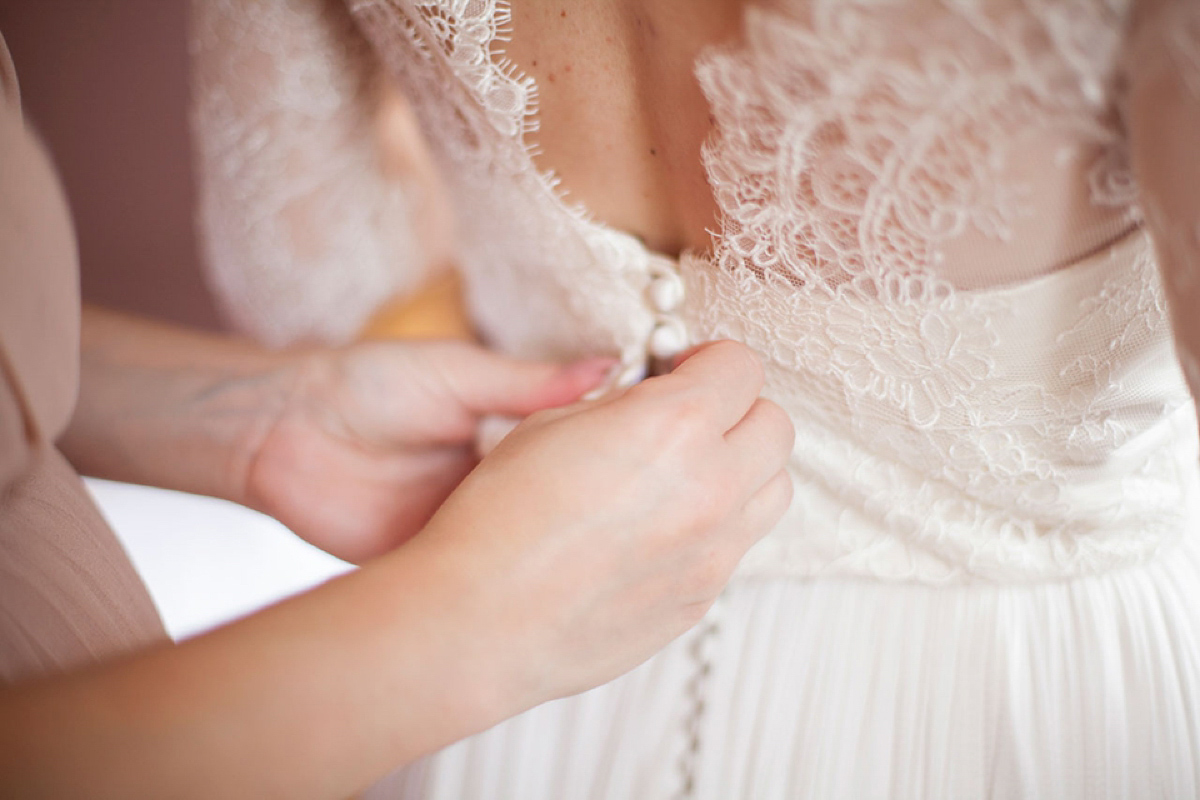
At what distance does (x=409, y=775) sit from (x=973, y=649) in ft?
1.56

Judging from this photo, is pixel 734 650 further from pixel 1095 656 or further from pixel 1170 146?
pixel 1170 146

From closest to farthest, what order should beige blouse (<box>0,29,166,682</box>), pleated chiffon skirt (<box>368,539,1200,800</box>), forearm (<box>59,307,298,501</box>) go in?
beige blouse (<box>0,29,166,682</box>), pleated chiffon skirt (<box>368,539,1200,800</box>), forearm (<box>59,307,298,501</box>)

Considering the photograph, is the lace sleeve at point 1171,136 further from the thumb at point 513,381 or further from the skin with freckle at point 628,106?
the thumb at point 513,381

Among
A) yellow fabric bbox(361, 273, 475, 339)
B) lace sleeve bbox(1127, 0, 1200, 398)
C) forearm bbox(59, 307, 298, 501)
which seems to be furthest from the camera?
yellow fabric bbox(361, 273, 475, 339)

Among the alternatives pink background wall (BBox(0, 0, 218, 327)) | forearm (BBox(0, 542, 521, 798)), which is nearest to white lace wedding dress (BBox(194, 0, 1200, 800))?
forearm (BBox(0, 542, 521, 798))

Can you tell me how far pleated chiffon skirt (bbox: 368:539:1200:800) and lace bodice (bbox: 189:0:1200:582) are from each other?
0.11 feet

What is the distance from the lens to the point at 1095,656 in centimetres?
54

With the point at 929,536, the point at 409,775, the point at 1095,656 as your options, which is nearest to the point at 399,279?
the point at 409,775

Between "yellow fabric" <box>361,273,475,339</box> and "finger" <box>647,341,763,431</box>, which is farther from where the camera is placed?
"yellow fabric" <box>361,273,475,339</box>

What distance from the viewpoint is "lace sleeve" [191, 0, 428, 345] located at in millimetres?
726

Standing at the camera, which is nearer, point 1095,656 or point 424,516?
point 1095,656

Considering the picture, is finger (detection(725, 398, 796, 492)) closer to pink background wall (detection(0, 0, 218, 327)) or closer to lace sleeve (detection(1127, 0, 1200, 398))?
lace sleeve (detection(1127, 0, 1200, 398))

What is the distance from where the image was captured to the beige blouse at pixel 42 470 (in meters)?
0.41

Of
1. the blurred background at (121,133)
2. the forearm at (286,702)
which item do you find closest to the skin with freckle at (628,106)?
the forearm at (286,702)
